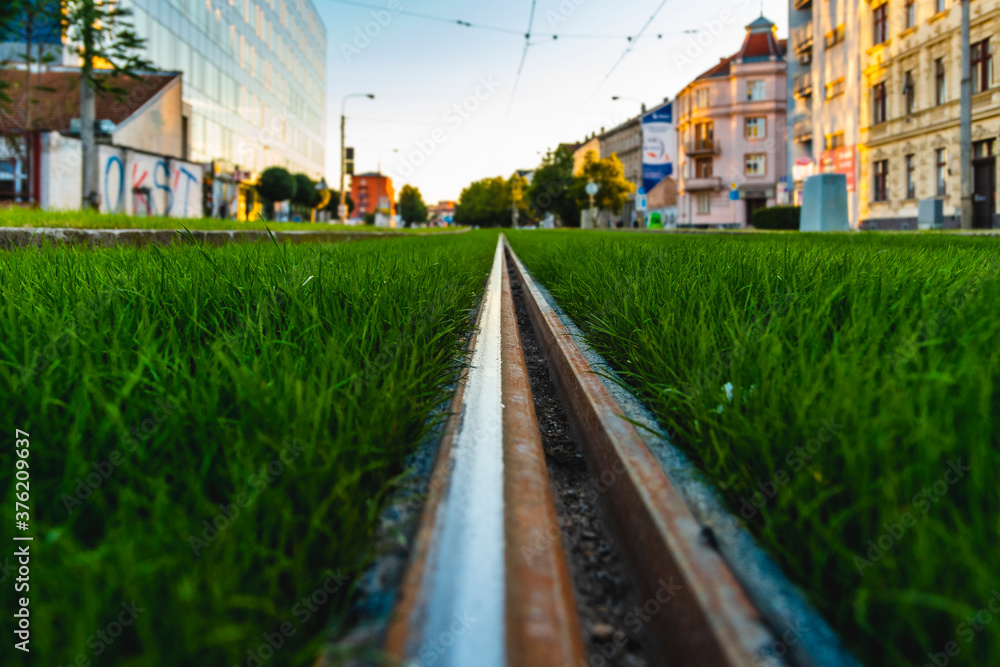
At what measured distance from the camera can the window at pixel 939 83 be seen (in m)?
26.0

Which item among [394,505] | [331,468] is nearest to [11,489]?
[331,468]

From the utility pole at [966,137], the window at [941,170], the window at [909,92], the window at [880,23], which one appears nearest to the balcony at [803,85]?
the window at [880,23]

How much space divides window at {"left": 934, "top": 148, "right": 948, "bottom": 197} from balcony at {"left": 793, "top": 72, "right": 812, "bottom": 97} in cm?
1308

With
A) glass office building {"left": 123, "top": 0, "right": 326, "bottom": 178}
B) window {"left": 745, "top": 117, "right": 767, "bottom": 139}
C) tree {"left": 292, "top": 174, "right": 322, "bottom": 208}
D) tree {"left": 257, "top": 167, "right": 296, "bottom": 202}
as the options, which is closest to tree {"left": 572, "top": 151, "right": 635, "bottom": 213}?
window {"left": 745, "top": 117, "right": 767, "bottom": 139}

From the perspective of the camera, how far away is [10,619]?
0.94 metres

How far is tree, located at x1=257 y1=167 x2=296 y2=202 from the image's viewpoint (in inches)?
1531

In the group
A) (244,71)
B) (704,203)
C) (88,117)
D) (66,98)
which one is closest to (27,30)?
(88,117)

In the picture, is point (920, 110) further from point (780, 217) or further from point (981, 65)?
point (780, 217)

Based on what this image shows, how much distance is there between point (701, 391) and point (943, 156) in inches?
1201

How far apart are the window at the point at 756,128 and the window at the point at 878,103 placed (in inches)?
1193

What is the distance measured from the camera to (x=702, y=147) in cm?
6156

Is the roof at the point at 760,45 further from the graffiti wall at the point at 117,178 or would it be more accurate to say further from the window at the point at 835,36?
the graffiti wall at the point at 117,178

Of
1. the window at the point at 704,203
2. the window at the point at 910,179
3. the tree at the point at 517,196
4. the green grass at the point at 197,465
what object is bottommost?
the green grass at the point at 197,465

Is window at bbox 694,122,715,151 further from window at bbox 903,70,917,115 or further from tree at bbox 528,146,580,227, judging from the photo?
window at bbox 903,70,917,115
